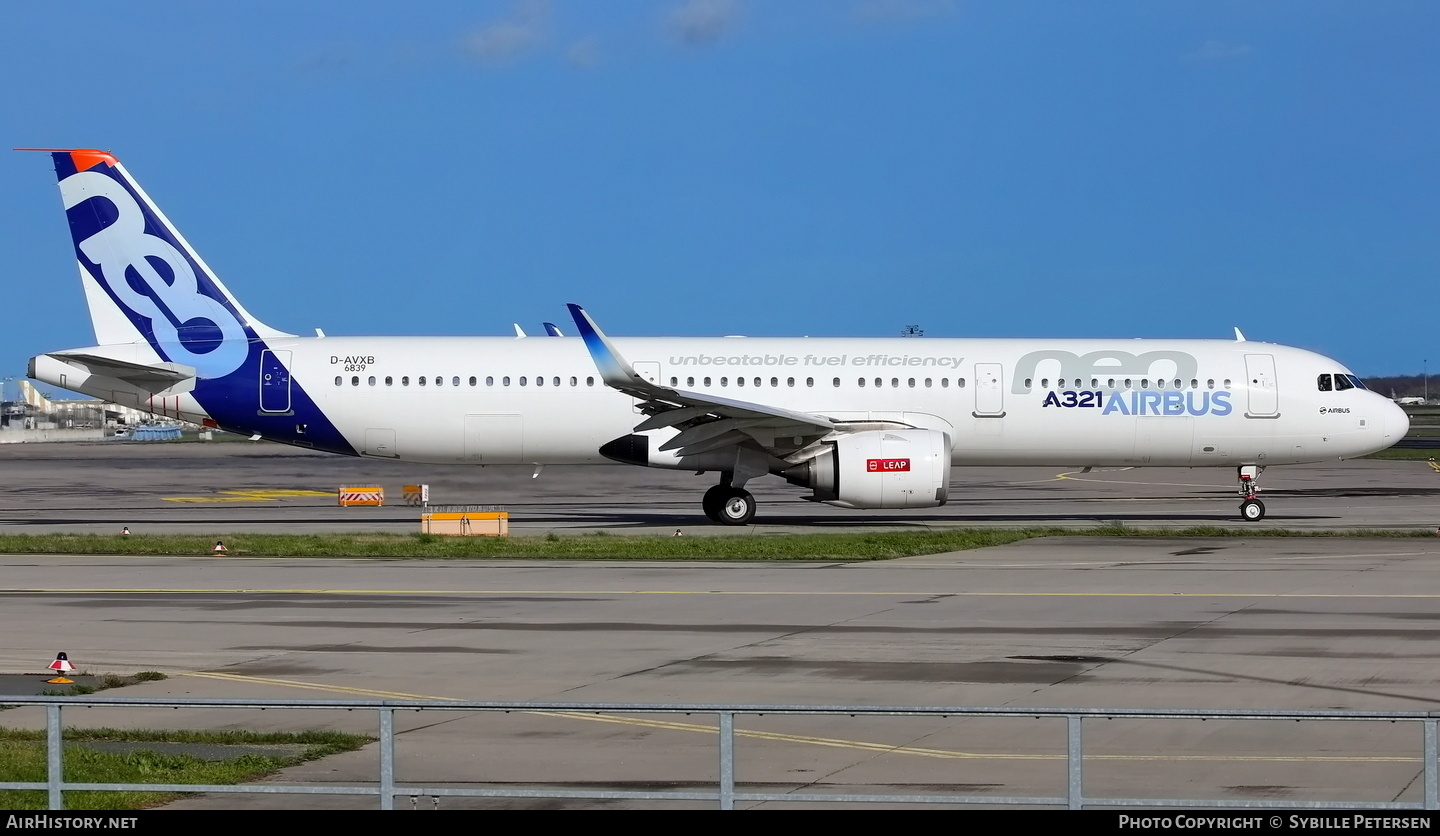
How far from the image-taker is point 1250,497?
31141mm

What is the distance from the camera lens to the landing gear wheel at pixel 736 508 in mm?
29891

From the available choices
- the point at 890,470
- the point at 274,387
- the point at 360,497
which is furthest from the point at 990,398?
the point at 360,497

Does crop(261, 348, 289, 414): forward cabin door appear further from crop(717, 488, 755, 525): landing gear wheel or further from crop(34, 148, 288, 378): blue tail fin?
crop(717, 488, 755, 525): landing gear wheel

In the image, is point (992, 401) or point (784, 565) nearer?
point (784, 565)

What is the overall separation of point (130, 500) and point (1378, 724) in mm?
35919

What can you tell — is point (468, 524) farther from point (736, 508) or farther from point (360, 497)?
point (360, 497)

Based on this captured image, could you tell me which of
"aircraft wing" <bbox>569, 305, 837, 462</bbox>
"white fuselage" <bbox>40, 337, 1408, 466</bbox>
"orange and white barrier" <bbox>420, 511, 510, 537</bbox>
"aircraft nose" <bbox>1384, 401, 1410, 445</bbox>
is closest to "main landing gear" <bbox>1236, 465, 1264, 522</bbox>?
"white fuselage" <bbox>40, 337, 1408, 466</bbox>

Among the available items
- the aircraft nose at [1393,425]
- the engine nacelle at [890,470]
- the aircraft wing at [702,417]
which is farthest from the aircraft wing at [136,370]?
the aircraft nose at [1393,425]

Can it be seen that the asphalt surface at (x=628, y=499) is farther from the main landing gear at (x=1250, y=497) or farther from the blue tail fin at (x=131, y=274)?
the blue tail fin at (x=131, y=274)

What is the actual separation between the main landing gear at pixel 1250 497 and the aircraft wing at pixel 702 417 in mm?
8756

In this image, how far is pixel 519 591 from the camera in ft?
64.5

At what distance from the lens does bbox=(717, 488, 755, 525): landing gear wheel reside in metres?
29.9

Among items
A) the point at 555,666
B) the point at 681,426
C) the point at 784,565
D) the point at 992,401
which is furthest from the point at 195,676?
the point at 992,401
